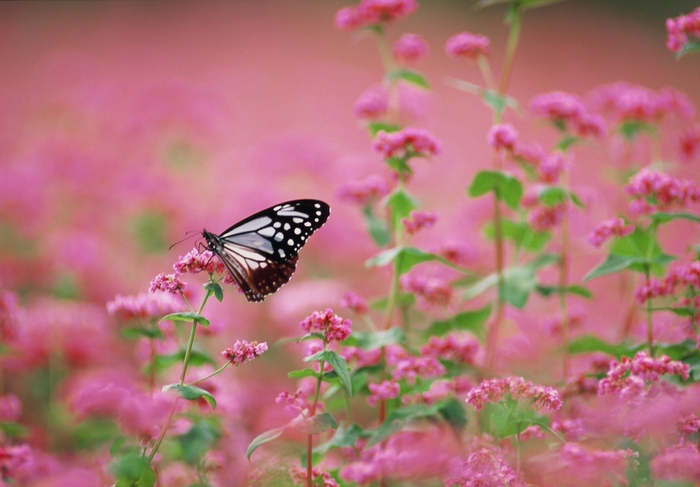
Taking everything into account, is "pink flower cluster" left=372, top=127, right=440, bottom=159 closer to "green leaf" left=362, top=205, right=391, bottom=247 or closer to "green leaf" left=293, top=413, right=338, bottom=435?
"green leaf" left=362, top=205, right=391, bottom=247

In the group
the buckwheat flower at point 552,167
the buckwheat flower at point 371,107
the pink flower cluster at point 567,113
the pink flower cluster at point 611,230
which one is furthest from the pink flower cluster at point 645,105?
the buckwheat flower at point 371,107

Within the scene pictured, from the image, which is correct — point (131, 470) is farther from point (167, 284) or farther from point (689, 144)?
point (689, 144)

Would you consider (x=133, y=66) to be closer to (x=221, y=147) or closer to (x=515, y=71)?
(x=221, y=147)

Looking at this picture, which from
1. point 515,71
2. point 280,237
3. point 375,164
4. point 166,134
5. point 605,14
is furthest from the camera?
point 605,14

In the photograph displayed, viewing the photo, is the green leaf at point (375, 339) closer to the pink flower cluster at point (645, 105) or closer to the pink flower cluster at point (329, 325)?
the pink flower cluster at point (329, 325)

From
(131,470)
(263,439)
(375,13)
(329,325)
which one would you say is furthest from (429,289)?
(131,470)

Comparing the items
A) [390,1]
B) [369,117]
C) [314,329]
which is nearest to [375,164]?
[369,117]

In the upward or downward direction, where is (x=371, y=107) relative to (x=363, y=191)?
upward
